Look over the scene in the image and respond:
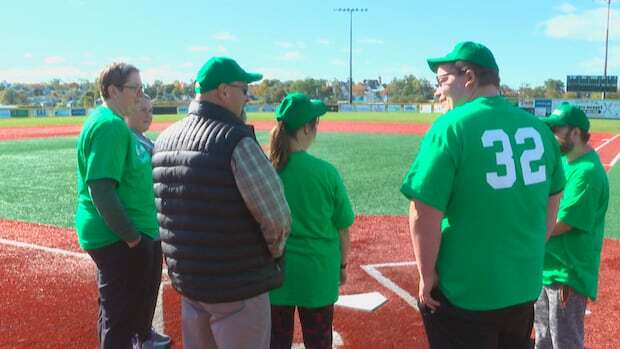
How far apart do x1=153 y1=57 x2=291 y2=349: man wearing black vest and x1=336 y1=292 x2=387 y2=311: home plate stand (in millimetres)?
2489

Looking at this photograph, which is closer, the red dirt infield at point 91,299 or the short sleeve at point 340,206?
the short sleeve at point 340,206

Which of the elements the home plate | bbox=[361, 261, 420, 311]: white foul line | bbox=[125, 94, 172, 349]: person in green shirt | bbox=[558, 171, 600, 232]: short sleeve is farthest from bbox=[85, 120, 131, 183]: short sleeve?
bbox=[361, 261, 420, 311]: white foul line

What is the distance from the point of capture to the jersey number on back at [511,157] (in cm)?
235

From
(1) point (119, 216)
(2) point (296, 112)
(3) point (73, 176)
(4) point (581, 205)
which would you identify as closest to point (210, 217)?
(2) point (296, 112)

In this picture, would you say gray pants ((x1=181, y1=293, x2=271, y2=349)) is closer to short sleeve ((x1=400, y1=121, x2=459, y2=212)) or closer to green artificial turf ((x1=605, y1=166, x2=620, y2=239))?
short sleeve ((x1=400, y1=121, x2=459, y2=212))

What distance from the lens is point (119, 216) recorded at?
3.35 m

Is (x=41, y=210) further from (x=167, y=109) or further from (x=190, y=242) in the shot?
(x=167, y=109)

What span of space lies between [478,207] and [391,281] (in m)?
3.52

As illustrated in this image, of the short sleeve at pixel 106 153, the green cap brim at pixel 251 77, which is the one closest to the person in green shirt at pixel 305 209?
the green cap brim at pixel 251 77

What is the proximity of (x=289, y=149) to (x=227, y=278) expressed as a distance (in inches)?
37.3

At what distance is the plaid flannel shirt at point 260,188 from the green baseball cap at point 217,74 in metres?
0.34

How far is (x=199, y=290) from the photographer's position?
257 cm

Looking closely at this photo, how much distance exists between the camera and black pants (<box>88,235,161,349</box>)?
142 inches

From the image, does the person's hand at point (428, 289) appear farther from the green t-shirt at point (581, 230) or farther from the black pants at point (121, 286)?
the black pants at point (121, 286)
